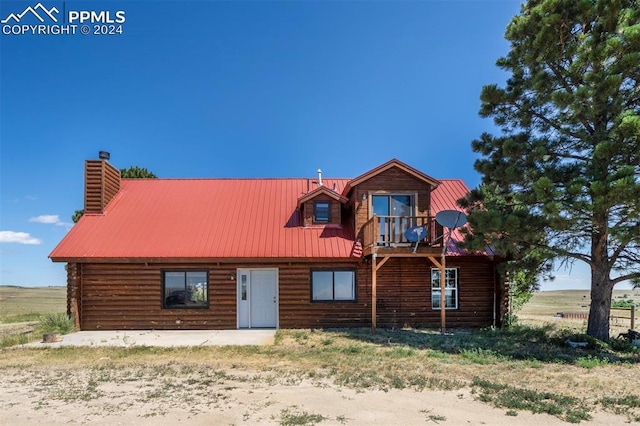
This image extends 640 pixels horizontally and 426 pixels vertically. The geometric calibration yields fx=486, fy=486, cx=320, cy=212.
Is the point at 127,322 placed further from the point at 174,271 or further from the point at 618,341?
the point at 618,341

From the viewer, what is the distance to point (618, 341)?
12.6 meters

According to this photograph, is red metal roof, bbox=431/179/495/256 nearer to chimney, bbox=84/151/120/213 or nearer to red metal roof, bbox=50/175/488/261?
red metal roof, bbox=50/175/488/261

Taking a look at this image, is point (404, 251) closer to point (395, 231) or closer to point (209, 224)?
point (395, 231)

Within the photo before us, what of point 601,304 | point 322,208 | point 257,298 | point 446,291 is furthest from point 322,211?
point 601,304

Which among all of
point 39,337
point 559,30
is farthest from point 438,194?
point 39,337

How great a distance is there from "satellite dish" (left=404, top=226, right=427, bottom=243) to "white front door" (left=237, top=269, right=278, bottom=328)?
474cm

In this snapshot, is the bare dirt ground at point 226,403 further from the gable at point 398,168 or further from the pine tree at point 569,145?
the gable at point 398,168

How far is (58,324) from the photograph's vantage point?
1547cm

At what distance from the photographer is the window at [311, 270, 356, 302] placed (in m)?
16.7

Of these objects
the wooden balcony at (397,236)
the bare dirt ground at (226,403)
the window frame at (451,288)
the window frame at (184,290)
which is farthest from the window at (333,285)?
the bare dirt ground at (226,403)

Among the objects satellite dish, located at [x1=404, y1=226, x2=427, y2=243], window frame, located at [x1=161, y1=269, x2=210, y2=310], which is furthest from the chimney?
satellite dish, located at [x1=404, y1=226, x2=427, y2=243]

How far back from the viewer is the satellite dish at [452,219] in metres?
14.8

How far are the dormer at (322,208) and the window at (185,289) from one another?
424 centimetres

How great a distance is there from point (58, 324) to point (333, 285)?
8.94m
